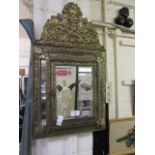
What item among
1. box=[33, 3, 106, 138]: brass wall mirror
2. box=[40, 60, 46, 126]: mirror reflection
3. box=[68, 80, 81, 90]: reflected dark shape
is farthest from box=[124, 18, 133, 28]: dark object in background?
box=[40, 60, 46, 126]: mirror reflection

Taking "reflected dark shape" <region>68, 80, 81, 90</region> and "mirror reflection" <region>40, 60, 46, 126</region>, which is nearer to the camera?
"mirror reflection" <region>40, 60, 46, 126</region>

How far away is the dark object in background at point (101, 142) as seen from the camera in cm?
288

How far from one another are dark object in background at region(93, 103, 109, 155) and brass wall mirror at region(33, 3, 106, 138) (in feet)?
0.33

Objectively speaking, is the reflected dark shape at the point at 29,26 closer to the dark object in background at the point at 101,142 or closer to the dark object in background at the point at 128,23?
the dark object in background at the point at 101,142

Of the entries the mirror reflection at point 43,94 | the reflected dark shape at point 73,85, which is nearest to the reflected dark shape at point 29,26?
the mirror reflection at point 43,94

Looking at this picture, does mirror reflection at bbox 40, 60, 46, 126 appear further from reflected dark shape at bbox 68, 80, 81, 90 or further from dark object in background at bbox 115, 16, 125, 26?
dark object in background at bbox 115, 16, 125, 26

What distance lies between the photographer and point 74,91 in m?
2.65


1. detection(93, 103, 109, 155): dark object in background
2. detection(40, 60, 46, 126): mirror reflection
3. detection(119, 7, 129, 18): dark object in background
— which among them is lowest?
detection(93, 103, 109, 155): dark object in background

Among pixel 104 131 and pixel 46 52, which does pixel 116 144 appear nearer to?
pixel 104 131

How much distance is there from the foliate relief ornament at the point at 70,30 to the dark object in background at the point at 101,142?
861 mm

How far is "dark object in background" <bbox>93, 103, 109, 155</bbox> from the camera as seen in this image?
2.88 m

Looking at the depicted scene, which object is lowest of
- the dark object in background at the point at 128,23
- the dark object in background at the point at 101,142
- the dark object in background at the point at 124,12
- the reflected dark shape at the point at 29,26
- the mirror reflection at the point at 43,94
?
the dark object in background at the point at 101,142
